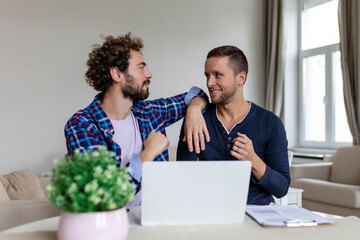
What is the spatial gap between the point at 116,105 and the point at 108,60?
0.23m

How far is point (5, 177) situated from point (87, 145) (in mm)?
1587

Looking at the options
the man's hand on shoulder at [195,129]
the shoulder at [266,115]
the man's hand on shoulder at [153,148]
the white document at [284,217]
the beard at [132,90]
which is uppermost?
the beard at [132,90]

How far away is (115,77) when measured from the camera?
1.95 metres

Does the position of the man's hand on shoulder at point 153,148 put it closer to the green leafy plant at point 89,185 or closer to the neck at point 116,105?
the neck at point 116,105

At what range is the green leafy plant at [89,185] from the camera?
91cm

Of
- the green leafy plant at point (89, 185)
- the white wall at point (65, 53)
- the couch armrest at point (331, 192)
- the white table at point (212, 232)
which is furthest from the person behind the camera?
the white wall at point (65, 53)

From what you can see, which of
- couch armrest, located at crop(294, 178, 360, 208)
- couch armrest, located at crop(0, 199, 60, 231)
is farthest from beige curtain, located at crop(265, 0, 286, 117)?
couch armrest, located at crop(0, 199, 60, 231)

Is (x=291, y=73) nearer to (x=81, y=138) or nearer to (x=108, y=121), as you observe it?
(x=108, y=121)

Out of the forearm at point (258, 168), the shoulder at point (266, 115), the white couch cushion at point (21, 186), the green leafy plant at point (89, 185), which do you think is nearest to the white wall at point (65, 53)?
the white couch cushion at point (21, 186)

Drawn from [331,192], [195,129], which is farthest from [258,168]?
[331,192]

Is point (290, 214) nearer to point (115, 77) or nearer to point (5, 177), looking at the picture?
point (115, 77)

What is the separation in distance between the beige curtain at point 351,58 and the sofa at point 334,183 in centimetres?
28

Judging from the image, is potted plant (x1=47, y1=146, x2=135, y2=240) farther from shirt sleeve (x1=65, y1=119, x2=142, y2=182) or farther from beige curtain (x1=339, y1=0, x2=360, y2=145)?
beige curtain (x1=339, y1=0, x2=360, y2=145)

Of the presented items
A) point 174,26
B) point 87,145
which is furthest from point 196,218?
point 174,26
